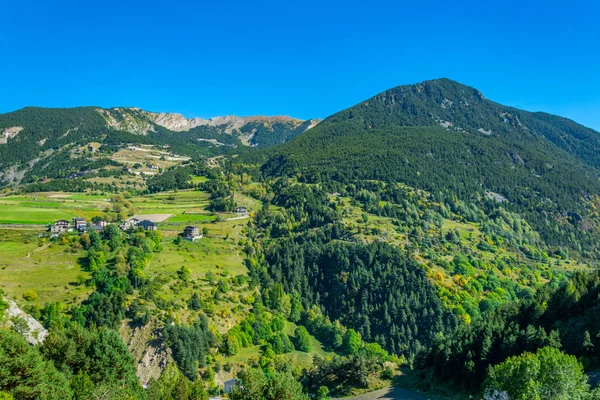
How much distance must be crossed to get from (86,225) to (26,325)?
2637 inches

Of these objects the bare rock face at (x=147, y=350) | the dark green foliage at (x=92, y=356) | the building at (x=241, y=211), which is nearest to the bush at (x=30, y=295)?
the bare rock face at (x=147, y=350)

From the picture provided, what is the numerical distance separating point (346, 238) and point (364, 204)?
36957 millimetres

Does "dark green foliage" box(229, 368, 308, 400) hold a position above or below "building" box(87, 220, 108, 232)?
below

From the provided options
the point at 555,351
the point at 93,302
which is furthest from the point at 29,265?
the point at 555,351

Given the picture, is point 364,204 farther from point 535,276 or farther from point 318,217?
point 535,276

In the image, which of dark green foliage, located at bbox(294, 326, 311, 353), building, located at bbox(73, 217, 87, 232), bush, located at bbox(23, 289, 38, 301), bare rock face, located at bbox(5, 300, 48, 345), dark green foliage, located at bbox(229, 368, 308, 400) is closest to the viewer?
dark green foliage, located at bbox(229, 368, 308, 400)

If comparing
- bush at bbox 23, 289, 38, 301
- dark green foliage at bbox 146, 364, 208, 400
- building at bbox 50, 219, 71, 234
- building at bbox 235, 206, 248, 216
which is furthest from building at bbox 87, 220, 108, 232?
dark green foliage at bbox 146, 364, 208, 400

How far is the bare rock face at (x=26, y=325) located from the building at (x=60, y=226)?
49608 mm

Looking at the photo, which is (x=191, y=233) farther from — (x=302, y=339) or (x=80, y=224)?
(x=302, y=339)

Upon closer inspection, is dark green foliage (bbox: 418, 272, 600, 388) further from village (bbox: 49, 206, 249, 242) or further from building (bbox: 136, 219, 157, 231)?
building (bbox: 136, 219, 157, 231)

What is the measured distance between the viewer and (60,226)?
120625 mm

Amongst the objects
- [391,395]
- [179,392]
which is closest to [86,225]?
[179,392]

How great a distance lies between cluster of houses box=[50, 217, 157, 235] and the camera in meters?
120

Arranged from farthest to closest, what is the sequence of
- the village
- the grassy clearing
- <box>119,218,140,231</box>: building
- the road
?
<box>119,218,140,231</box>: building, the village, the grassy clearing, the road
